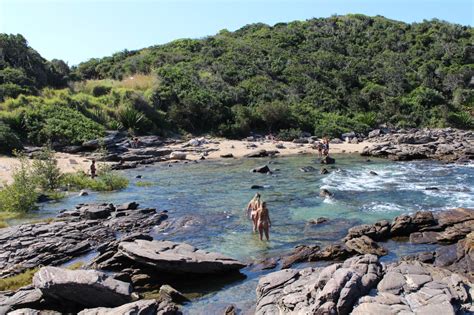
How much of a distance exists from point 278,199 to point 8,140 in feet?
80.4

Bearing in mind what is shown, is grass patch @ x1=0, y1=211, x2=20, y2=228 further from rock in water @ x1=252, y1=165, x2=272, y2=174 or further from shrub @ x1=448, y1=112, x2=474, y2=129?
shrub @ x1=448, y1=112, x2=474, y2=129

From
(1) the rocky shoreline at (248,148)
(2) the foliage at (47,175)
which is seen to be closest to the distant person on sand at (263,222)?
(2) the foliage at (47,175)

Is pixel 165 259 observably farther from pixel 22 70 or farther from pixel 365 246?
pixel 22 70

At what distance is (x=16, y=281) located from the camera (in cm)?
1357

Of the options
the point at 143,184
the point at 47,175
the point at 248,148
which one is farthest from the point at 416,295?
the point at 248,148

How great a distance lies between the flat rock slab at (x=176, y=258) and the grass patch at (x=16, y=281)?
2918 millimetres

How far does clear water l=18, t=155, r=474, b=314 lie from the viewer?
Answer: 16.8 metres

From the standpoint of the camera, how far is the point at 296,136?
52.9m

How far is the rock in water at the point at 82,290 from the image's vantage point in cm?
1101

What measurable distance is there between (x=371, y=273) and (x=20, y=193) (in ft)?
58.1

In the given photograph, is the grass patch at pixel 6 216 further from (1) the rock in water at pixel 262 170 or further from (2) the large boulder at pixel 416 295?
(1) the rock in water at pixel 262 170

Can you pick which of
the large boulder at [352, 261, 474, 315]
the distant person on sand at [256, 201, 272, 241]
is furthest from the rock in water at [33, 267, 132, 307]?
the distant person on sand at [256, 201, 272, 241]

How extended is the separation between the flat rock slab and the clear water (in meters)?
0.85

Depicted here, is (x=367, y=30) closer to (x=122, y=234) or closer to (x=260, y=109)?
(x=260, y=109)
